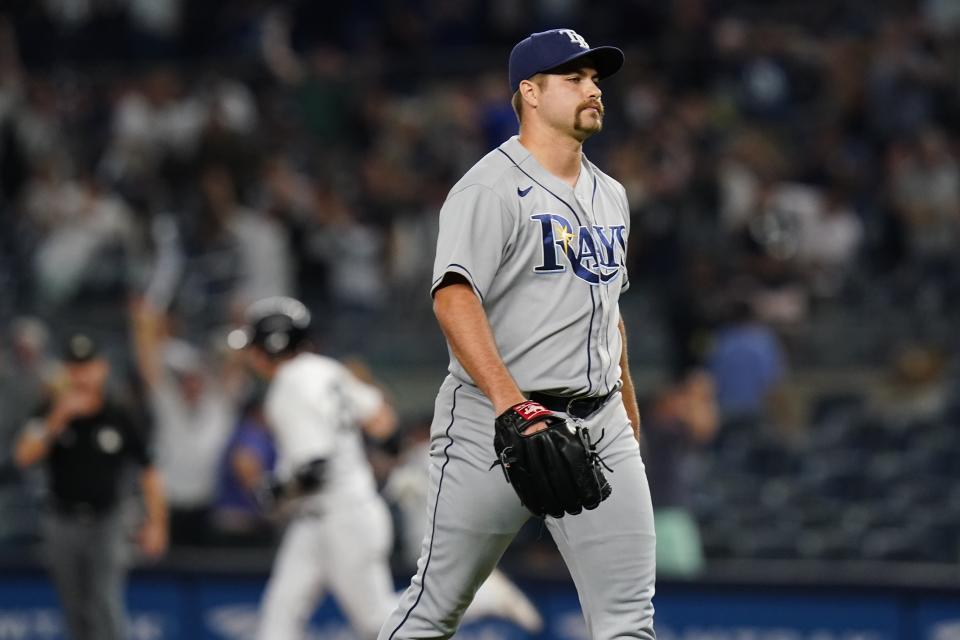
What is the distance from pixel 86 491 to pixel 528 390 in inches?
194

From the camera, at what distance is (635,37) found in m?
14.6

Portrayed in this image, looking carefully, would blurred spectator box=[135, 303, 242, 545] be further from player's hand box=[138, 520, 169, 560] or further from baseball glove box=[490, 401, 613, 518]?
baseball glove box=[490, 401, 613, 518]

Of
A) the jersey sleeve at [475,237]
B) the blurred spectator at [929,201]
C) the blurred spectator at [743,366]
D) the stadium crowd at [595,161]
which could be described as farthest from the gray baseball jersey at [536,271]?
the blurred spectator at [929,201]

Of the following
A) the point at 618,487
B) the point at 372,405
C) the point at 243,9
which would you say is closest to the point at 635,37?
the point at 243,9

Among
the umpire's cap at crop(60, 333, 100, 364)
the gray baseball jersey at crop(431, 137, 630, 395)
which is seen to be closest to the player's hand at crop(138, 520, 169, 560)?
the umpire's cap at crop(60, 333, 100, 364)

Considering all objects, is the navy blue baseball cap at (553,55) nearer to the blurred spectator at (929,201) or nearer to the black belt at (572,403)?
the black belt at (572,403)

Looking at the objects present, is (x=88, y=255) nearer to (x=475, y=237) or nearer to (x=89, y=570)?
(x=89, y=570)

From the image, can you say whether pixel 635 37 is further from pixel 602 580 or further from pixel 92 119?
pixel 602 580

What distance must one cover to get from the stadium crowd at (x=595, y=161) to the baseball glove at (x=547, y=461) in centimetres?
515

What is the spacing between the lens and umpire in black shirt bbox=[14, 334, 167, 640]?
29.6ft

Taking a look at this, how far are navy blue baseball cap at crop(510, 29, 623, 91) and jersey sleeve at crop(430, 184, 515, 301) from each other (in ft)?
1.12

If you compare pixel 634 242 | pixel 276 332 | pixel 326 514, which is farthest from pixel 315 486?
pixel 634 242

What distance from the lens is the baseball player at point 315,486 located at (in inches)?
310

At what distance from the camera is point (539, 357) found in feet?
15.1
